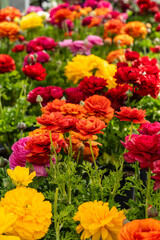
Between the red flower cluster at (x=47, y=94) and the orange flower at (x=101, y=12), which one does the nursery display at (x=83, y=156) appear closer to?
the red flower cluster at (x=47, y=94)

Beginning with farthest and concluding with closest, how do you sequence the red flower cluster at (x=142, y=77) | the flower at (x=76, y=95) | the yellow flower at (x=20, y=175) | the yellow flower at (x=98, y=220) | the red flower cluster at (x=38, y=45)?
the red flower cluster at (x=38, y=45), the flower at (x=76, y=95), the red flower cluster at (x=142, y=77), the yellow flower at (x=20, y=175), the yellow flower at (x=98, y=220)

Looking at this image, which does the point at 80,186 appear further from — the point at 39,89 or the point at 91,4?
the point at 91,4

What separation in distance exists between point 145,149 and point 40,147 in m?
0.28

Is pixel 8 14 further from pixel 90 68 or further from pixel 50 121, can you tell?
pixel 50 121

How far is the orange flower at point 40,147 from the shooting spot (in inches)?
34.1

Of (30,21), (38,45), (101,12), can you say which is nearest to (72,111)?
(38,45)

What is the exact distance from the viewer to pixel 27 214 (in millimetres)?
687

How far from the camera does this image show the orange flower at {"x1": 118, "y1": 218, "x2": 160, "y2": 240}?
0.58 metres

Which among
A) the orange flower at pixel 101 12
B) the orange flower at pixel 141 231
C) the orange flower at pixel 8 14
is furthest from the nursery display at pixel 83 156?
the orange flower at pixel 101 12

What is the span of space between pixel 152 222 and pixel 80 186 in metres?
0.37

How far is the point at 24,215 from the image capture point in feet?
2.24

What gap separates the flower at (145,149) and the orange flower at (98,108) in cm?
34

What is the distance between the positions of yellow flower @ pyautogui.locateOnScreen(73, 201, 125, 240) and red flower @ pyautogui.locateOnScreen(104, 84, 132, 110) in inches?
23.6

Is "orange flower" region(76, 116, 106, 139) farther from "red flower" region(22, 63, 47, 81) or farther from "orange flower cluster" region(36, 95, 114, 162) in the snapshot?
"red flower" region(22, 63, 47, 81)
